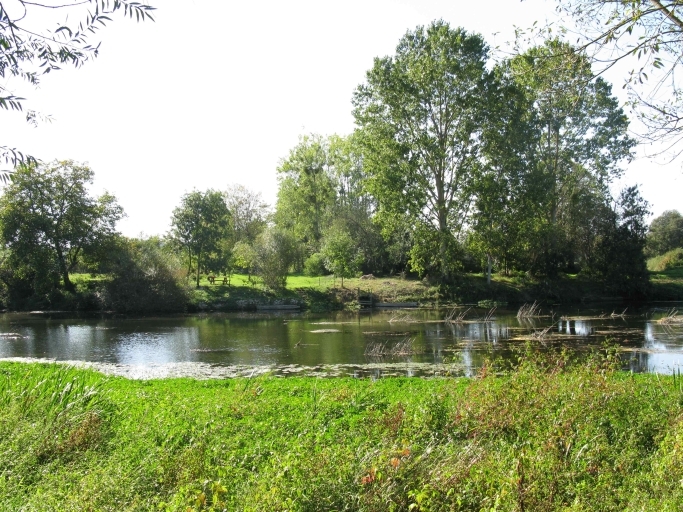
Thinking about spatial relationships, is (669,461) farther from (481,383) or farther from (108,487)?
(108,487)

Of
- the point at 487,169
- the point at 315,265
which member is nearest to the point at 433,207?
the point at 487,169

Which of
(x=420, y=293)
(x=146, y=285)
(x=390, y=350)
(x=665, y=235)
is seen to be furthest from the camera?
(x=665, y=235)

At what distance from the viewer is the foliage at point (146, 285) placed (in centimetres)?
4231

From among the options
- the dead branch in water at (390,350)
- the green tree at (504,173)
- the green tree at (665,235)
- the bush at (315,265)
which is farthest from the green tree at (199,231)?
the green tree at (665,235)

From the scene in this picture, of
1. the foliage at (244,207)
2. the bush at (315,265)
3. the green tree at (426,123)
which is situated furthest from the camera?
the foliage at (244,207)

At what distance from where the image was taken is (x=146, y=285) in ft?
140

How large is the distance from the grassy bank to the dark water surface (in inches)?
151

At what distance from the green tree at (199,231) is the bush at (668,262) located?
4348 cm

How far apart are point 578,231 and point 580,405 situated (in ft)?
152

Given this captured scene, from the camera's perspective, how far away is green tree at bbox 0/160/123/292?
147ft

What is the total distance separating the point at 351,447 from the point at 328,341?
17.7 metres

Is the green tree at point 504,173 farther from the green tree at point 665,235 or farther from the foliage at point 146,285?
the green tree at point 665,235

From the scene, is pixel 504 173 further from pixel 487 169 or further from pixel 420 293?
pixel 420 293

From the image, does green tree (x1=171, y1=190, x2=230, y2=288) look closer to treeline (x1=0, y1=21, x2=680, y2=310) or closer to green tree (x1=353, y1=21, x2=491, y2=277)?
treeline (x1=0, y1=21, x2=680, y2=310)
